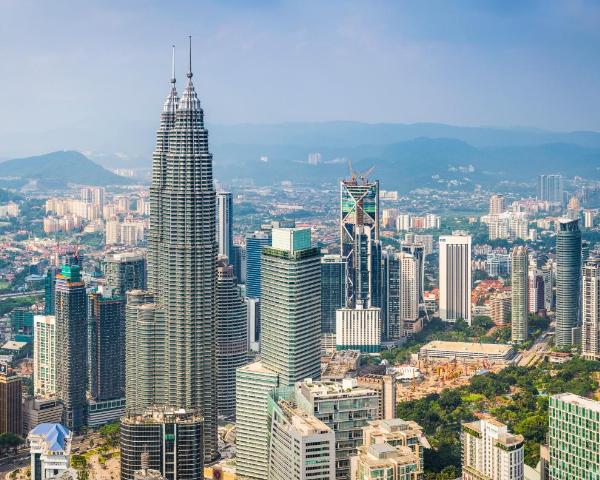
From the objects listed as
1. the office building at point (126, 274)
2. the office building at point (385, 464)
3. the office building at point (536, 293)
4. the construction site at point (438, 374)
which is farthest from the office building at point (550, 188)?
the office building at point (385, 464)

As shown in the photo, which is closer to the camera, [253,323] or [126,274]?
[126,274]

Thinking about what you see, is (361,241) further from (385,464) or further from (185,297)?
(385,464)

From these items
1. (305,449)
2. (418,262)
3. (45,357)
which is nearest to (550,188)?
(418,262)

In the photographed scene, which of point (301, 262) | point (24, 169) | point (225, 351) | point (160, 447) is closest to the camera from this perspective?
point (160, 447)

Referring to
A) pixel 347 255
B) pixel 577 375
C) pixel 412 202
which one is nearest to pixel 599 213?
pixel 412 202

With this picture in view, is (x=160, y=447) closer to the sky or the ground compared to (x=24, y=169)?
closer to the ground

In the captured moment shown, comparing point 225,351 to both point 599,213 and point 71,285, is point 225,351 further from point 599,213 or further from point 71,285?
Answer: point 599,213
